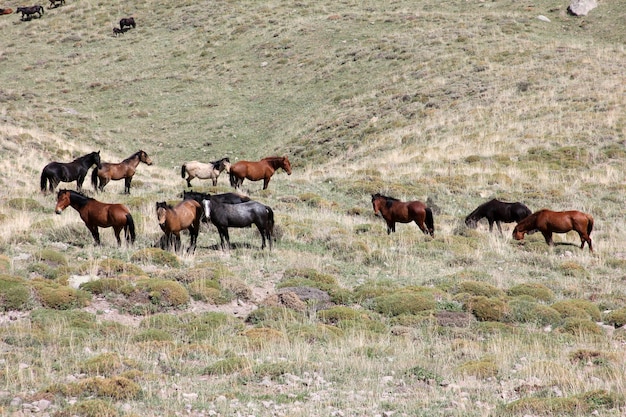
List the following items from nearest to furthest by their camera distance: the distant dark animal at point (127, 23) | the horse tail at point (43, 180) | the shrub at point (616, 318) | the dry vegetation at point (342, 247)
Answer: the dry vegetation at point (342, 247) → the shrub at point (616, 318) → the horse tail at point (43, 180) → the distant dark animal at point (127, 23)

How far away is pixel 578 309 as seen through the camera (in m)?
13.5

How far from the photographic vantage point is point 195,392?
875 centimetres

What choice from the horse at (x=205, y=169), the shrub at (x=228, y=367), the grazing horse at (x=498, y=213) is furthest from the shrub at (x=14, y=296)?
the horse at (x=205, y=169)

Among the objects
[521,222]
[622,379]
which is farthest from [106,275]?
[521,222]

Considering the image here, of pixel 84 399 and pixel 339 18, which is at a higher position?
pixel 339 18

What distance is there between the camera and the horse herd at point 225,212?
54.0 ft

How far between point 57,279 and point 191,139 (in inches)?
1228

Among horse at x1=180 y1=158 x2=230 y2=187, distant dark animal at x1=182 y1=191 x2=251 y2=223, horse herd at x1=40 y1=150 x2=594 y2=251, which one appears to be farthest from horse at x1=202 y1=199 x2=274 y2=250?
horse at x1=180 y1=158 x2=230 y2=187

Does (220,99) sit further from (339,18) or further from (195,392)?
(195,392)

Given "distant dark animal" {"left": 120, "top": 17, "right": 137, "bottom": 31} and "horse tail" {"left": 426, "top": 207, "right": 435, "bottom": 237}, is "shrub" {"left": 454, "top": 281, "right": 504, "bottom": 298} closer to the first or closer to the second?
"horse tail" {"left": 426, "top": 207, "right": 435, "bottom": 237}

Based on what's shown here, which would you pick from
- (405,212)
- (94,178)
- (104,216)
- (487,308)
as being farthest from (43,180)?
(487,308)

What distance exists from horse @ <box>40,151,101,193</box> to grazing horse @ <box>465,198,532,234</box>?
38.3 ft

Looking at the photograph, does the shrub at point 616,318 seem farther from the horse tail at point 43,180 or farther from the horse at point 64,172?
the horse tail at point 43,180

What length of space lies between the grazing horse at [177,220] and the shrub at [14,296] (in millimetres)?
3912
